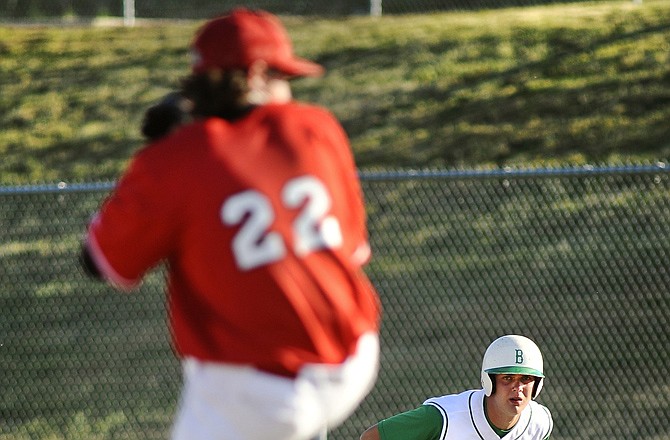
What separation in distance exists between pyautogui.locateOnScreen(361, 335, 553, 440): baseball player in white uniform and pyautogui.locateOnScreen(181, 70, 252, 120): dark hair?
8.26 ft

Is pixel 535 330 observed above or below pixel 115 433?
above

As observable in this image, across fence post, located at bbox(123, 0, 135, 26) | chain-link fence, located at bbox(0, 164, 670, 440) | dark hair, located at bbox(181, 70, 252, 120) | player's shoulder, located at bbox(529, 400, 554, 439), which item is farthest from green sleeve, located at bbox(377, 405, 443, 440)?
fence post, located at bbox(123, 0, 135, 26)

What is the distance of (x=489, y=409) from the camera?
520 centimetres

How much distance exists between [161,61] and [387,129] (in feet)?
10.5

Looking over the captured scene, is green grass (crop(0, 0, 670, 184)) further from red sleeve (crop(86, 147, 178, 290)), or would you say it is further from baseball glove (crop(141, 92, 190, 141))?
red sleeve (crop(86, 147, 178, 290))

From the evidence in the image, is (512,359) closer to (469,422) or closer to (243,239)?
(469,422)

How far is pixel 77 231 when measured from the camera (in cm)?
915

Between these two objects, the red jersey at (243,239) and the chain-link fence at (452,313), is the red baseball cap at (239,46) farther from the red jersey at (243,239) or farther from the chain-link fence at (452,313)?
the chain-link fence at (452,313)

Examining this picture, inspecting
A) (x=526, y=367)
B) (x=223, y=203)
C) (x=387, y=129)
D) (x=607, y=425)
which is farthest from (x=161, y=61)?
(x=223, y=203)

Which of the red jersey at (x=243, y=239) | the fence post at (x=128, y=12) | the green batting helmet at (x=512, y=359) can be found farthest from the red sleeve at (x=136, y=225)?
the fence post at (x=128, y=12)

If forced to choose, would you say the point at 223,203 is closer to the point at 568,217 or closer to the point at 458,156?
the point at 568,217

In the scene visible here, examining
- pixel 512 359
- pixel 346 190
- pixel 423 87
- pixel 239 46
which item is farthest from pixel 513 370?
pixel 423 87

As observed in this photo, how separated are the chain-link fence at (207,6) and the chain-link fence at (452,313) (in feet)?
20.3

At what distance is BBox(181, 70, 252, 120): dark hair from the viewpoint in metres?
2.91
